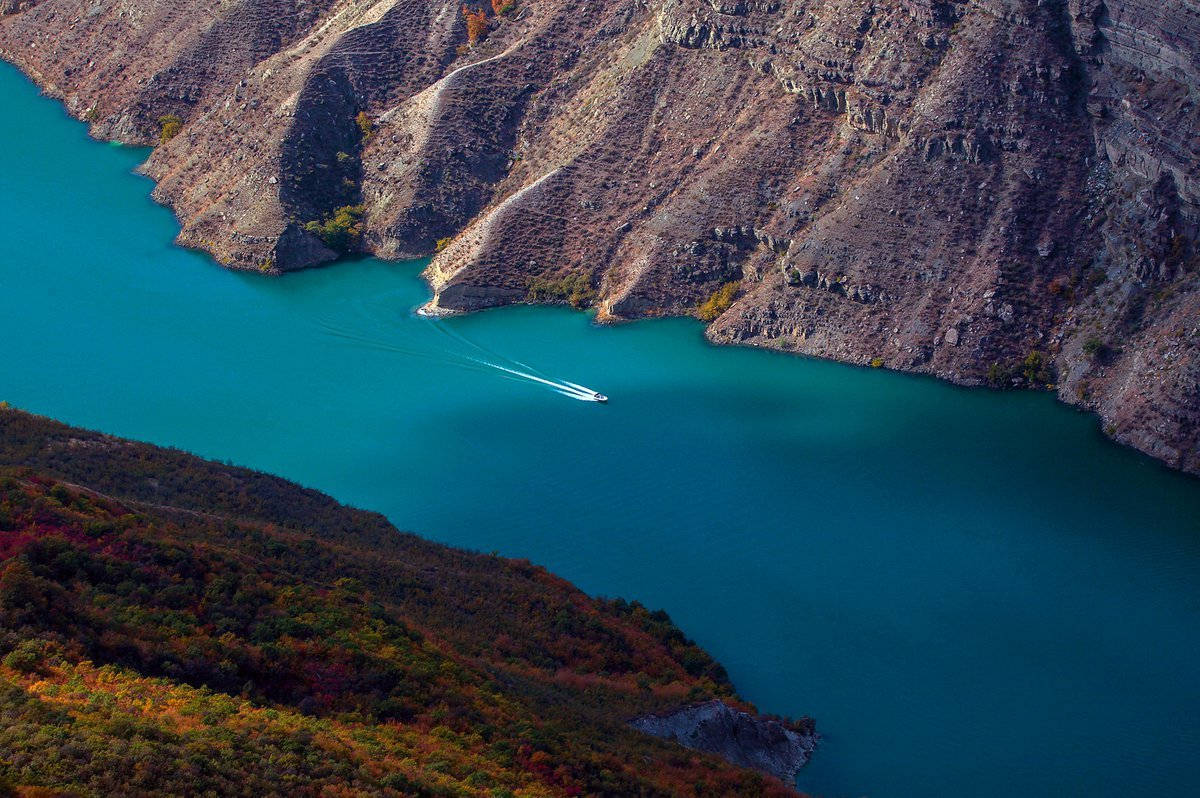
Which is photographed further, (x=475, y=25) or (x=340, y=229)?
(x=475, y=25)

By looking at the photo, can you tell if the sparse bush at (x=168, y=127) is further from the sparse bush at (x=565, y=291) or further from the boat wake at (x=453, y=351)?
the sparse bush at (x=565, y=291)

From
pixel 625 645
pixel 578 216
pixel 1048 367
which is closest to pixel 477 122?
pixel 578 216

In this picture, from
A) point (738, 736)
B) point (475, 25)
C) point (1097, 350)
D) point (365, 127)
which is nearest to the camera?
point (738, 736)

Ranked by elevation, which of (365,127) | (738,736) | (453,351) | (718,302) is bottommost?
(738,736)

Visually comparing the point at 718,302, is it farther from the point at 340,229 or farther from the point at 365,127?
the point at 365,127

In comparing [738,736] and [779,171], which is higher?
[779,171]

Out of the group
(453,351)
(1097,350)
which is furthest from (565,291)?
(1097,350)
